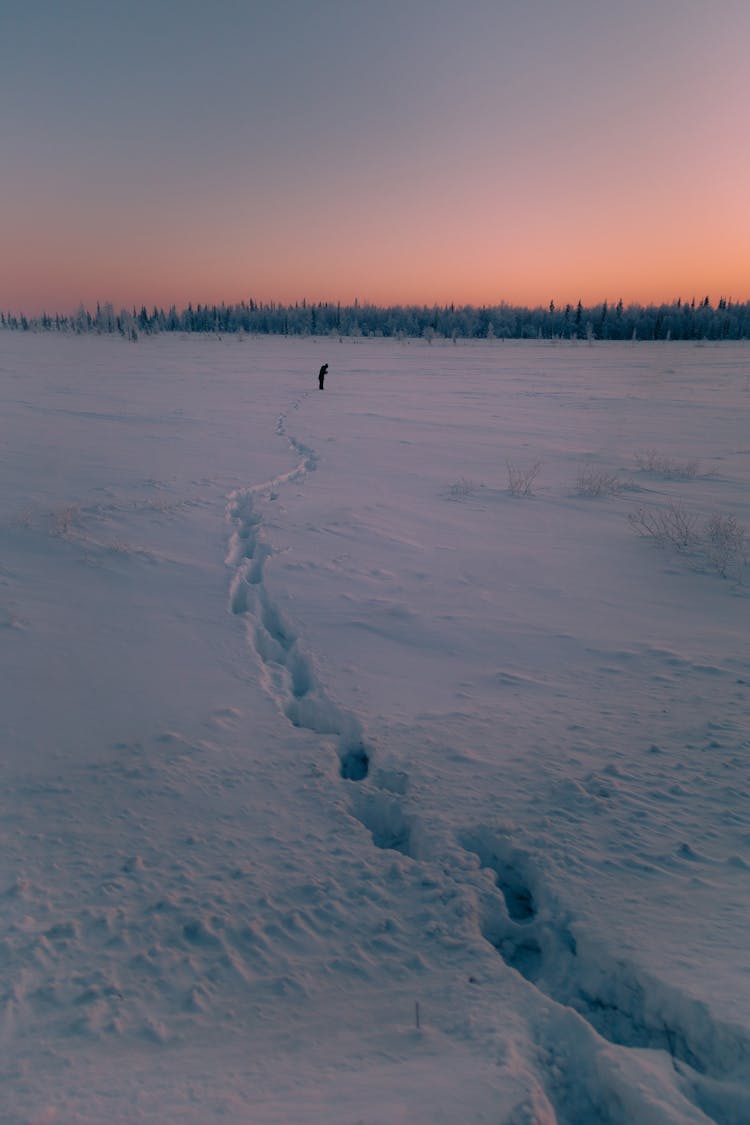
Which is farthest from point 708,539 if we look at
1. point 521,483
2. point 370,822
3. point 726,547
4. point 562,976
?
point 562,976

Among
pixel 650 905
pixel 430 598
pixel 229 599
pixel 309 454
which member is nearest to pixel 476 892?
pixel 650 905

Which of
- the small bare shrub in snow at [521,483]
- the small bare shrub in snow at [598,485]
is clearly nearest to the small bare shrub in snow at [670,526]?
the small bare shrub in snow at [598,485]

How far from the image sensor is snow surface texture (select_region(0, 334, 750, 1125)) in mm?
1823

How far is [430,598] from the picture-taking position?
17.7ft

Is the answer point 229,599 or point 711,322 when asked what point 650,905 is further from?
point 711,322

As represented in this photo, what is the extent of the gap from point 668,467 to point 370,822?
29.5 feet

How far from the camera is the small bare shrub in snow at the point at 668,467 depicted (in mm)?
9547

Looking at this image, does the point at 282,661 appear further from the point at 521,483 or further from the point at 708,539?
the point at 521,483

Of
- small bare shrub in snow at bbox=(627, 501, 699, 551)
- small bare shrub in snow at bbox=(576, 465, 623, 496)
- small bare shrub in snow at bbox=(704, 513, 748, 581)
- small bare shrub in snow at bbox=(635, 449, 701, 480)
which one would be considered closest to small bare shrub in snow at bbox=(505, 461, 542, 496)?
small bare shrub in snow at bbox=(576, 465, 623, 496)

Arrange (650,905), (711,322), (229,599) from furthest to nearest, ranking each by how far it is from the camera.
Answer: (711,322) < (229,599) < (650,905)

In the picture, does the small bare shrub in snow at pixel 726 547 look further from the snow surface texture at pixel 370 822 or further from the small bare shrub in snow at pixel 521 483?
the small bare shrub in snow at pixel 521 483

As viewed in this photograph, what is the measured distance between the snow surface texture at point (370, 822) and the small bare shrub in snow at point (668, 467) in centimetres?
276

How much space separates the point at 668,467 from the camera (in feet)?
32.3

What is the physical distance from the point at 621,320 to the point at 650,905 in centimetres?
10181
